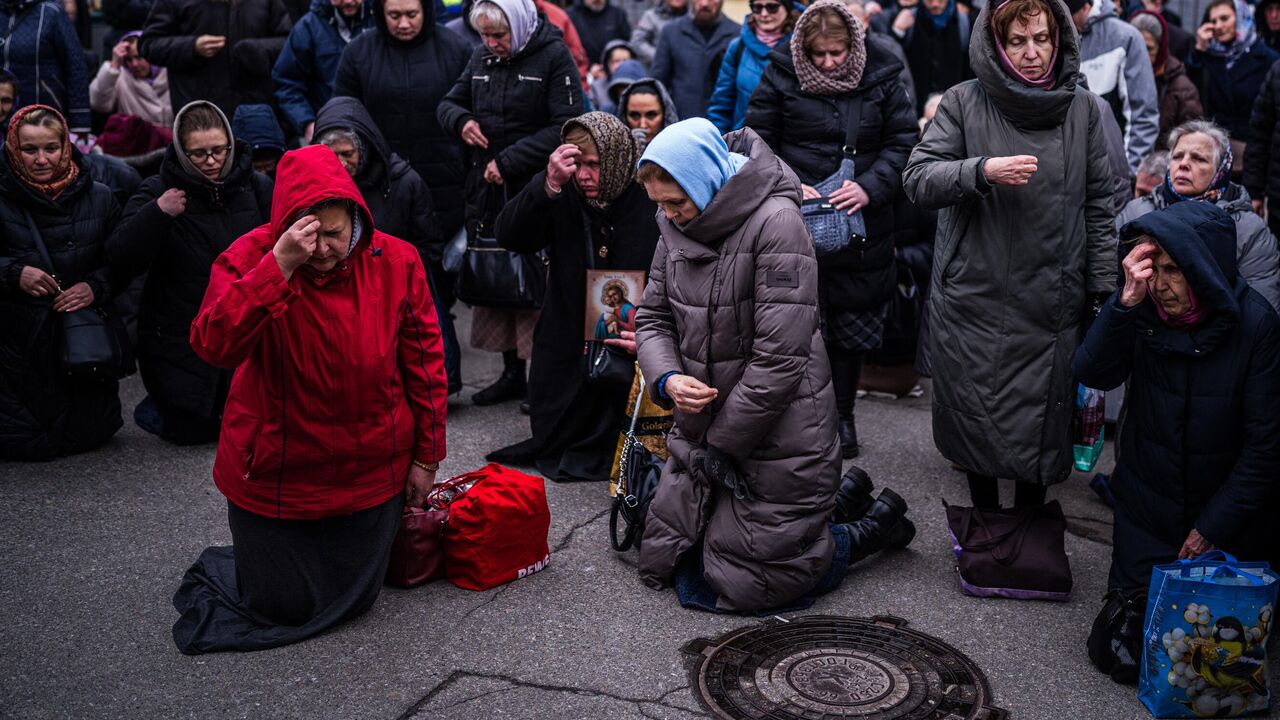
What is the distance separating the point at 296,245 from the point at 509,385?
3364 millimetres

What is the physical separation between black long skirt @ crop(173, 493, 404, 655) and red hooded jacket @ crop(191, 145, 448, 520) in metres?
0.10

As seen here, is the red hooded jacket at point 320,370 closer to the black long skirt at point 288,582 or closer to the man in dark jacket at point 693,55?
the black long skirt at point 288,582

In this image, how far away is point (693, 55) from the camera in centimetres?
872

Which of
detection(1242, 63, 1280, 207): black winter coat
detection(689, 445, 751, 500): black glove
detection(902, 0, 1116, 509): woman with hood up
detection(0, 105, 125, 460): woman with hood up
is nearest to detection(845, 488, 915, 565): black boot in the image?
detection(902, 0, 1116, 509): woman with hood up

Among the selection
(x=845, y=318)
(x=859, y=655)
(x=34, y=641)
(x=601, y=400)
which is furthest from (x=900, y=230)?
(x=34, y=641)

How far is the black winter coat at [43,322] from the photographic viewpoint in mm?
6051

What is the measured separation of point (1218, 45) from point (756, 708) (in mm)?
7263

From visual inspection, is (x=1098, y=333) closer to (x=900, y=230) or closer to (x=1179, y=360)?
(x=1179, y=360)

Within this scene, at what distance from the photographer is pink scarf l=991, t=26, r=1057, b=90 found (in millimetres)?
4594

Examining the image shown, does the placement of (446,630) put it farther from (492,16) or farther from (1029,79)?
(492,16)

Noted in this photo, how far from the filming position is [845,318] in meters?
6.07

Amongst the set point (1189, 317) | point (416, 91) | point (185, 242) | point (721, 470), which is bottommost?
point (721, 470)

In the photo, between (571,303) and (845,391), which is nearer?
(571,303)

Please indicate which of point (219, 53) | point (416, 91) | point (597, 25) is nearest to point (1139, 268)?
point (416, 91)
